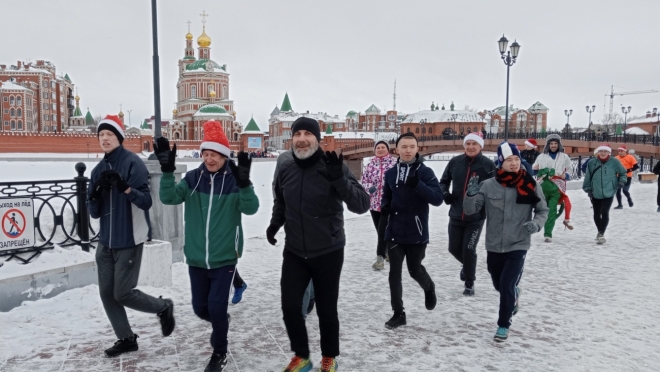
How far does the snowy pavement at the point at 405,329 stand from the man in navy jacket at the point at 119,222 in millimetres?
517

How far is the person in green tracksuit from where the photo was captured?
3697 millimetres

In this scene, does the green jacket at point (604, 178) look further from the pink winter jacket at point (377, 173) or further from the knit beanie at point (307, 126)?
the knit beanie at point (307, 126)

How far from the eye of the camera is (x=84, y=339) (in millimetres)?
4348

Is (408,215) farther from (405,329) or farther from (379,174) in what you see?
(379,174)

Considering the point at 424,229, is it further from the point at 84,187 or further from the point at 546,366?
the point at 84,187

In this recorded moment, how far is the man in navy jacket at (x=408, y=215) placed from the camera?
4.66 meters

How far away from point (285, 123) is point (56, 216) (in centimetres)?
9507

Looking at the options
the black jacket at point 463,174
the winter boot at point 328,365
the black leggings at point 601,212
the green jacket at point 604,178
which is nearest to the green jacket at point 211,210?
the winter boot at point 328,365

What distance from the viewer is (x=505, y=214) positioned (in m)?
4.52

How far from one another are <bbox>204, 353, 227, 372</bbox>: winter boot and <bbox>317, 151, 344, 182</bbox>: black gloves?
1652 mm

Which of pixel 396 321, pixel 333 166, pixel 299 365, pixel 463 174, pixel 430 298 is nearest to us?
pixel 333 166

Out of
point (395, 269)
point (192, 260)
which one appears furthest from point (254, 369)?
point (395, 269)

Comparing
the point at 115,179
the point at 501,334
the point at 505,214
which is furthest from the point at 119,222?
the point at 501,334

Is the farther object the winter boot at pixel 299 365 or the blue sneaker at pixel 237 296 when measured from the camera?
the blue sneaker at pixel 237 296
